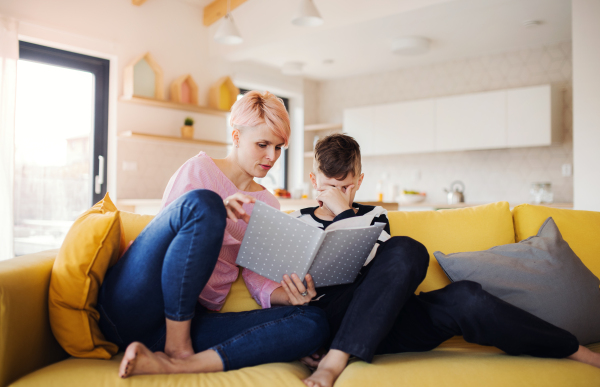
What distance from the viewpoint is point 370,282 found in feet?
3.97

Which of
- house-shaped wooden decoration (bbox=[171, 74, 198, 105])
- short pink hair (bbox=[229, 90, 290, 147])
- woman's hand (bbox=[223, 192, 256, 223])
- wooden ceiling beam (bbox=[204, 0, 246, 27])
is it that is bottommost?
woman's hand (bbox=[223, 192, 256, 223])

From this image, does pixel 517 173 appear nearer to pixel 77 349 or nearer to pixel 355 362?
pixel 355 362

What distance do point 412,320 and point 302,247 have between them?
41cm

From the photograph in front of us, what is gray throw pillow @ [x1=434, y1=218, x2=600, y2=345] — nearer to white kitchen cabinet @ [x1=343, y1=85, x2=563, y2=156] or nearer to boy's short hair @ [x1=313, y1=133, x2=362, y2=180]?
boy's short hair @ [x1=313, y1=133, x2=362, y2=180]

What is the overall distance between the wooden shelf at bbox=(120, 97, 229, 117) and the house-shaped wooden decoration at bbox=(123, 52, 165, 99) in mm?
56

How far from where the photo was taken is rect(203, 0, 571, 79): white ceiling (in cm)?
366

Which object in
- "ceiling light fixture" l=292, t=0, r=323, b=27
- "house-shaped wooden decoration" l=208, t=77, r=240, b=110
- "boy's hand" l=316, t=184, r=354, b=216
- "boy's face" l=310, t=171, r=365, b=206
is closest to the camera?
"boy's hand" l=316, t=184, r=354, b=216

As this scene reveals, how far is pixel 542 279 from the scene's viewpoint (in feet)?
4.75

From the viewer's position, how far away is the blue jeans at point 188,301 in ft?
3.53

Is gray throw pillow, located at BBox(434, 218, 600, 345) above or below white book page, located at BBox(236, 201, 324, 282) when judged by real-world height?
below

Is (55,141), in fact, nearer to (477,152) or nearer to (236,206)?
(236,206)

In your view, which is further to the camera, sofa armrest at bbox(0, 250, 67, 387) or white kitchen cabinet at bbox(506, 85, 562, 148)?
white kitchen cabinet at bbox(506, 85, 562, 148)

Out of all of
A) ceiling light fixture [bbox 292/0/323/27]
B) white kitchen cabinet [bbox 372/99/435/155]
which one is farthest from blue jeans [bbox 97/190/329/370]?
white kitchen cabinet [bbox 372/99/435/155]

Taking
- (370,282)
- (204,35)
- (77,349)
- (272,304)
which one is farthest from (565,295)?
(204,35)
